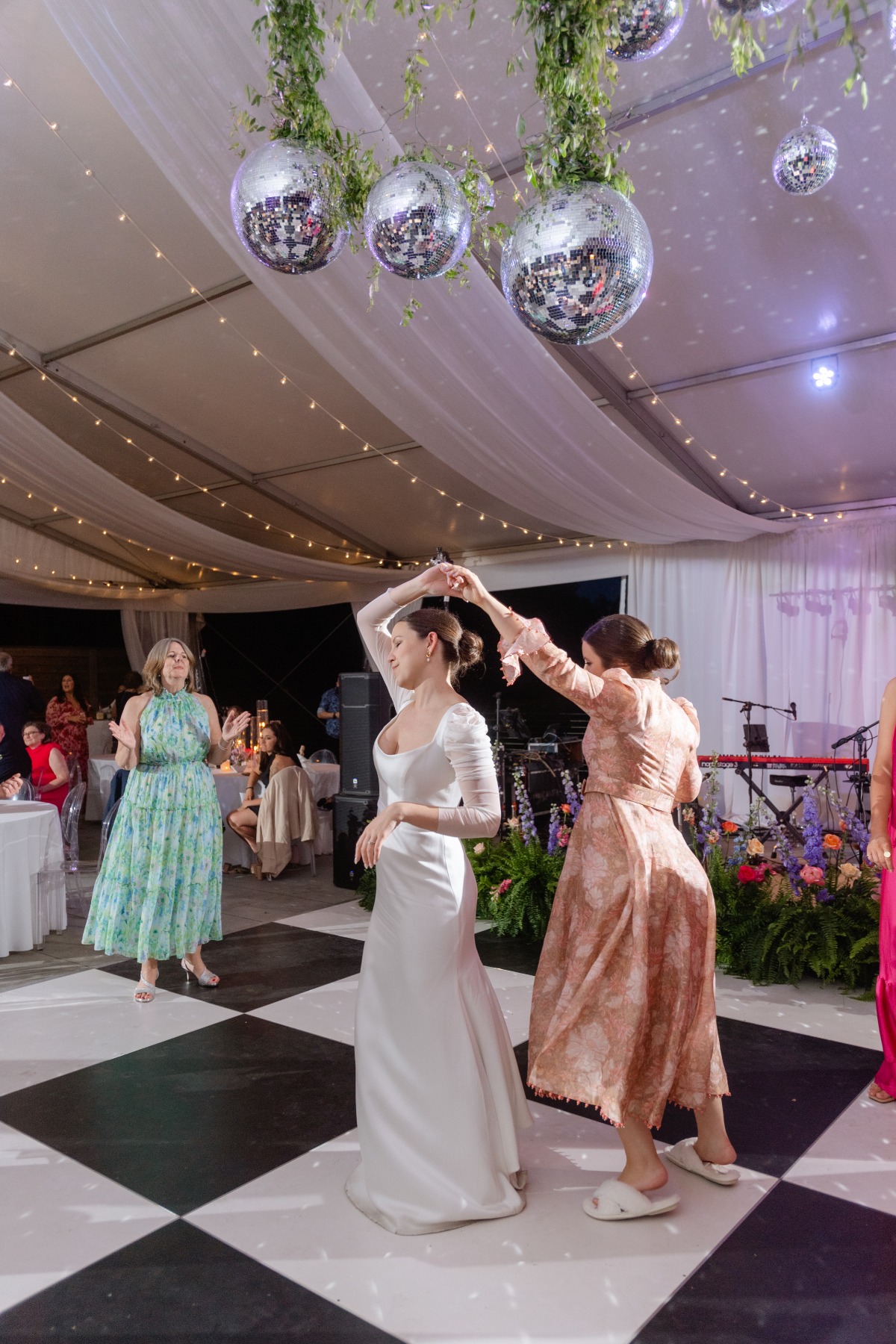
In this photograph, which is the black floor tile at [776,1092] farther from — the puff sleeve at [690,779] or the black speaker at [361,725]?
the black speaker at [361,725]

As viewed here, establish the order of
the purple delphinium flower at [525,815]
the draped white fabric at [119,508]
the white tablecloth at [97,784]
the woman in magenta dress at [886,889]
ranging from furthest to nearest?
Answer: 1. the white tablecloth at [97,784]
2. the draped white fabric at [119,508]
3. the purple delphinium flower at [525,815]
4. the woman in magenta dress at [886,889]

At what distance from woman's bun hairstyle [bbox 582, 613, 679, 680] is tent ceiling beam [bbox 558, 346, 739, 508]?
12.8ft

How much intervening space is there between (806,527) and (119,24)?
6651 mm

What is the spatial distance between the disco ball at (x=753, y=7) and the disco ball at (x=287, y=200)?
0.98 metres

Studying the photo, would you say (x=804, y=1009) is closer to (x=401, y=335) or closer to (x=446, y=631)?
(x=446, y=631)

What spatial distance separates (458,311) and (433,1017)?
337 centimetres

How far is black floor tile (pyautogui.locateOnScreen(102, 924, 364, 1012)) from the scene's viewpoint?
379 cm

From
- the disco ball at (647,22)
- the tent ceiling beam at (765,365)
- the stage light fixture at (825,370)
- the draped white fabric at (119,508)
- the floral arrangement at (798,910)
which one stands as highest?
the tent ceiling beam at (765,365)

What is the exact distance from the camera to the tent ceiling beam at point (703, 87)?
12.4ft

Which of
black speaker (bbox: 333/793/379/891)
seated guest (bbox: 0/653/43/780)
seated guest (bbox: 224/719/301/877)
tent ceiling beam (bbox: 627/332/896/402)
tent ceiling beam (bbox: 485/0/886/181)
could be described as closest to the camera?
tent ceiling beam (bbox: 485/0/886/181)

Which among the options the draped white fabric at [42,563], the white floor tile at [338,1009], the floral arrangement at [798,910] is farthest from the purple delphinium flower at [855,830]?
the draped white fabric at [42,563]

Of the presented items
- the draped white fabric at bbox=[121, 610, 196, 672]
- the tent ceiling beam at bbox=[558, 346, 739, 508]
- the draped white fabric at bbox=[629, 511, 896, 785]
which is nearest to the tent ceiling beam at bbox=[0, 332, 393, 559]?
the draped white fabric at bbox=[629, 511, 896, 785]

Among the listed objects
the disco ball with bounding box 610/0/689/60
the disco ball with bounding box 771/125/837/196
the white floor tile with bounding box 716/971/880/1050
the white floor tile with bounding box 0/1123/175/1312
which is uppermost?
the disco ball with bounding box 771/125/837/196

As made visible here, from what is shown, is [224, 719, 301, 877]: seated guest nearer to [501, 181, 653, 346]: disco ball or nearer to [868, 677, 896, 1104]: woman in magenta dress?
[868, 677, 896, 1104]: woman in magenta dress
